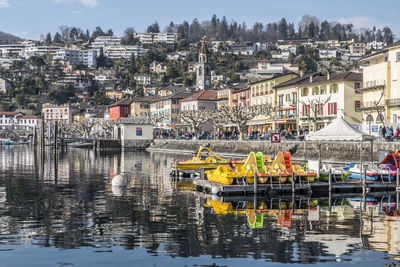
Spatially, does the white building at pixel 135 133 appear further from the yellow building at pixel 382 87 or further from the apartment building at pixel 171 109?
the yellow building at pixel 382 87

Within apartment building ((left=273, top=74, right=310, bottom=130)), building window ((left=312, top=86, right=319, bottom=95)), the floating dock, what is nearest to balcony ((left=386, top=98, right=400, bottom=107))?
building window ((left=312, top=86, right=319, bottom=95))

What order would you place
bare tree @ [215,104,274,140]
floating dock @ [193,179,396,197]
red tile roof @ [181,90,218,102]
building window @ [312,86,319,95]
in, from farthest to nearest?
red tile roof @ [181,90,218,102], building window @ [312,86,319,95], bare tree @ [215,104,274,140], floating dock @ [193,179,396,197]

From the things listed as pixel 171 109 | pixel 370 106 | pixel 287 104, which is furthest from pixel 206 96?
pixel 370 106

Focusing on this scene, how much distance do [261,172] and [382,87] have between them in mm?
45123

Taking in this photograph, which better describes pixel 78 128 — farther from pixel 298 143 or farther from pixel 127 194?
pixel 127 194

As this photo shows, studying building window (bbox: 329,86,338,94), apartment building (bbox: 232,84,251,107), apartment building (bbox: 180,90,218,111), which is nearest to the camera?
building window (bbox: 329,86,338,94)

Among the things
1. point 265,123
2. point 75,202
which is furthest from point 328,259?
point 265,123

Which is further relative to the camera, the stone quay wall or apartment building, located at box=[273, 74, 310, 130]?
apartment building, located at box=[273, 74, 310, 130]

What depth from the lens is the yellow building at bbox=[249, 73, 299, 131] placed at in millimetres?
109438

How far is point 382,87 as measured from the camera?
247ft

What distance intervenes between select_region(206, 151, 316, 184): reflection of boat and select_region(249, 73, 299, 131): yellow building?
69535 mm

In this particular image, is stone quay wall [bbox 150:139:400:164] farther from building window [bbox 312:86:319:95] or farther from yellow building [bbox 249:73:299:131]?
building window [bbox 312:86:319:95]

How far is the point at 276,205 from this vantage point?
30.7 meters

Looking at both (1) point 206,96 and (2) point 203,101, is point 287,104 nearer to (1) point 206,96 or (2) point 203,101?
(2) point 203,101
